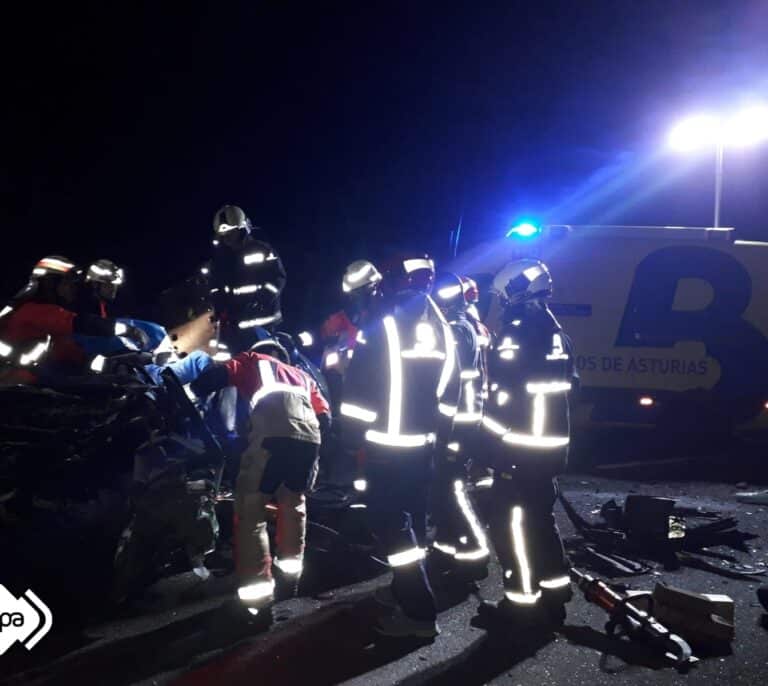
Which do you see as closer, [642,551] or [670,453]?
[642,551]

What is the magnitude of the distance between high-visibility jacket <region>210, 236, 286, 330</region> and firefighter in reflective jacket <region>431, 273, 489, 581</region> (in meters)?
1.30

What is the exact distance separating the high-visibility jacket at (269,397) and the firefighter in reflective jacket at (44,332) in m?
1.53

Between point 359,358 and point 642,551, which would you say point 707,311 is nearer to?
point 642,551

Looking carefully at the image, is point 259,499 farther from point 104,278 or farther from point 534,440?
point 104,278

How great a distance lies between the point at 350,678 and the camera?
3.53 metres

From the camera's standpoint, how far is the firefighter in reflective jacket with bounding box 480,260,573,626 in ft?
13.7

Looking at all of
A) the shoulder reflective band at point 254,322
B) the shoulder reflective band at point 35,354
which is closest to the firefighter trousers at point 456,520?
the shoulder reflective band at point 254,322

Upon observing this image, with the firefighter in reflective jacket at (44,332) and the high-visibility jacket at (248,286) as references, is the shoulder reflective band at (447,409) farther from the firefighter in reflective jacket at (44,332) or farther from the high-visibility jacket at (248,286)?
the firefighter in reflective jacket at (44,332)

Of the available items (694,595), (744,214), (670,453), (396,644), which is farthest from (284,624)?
(744,214)

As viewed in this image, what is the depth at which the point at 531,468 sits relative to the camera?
166 inches

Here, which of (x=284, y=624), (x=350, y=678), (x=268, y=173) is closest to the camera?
(x=350, y=678)

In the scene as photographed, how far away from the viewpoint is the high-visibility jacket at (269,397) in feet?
13.2

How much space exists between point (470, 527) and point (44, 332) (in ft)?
11.0

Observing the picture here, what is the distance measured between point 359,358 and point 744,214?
23.5 m
